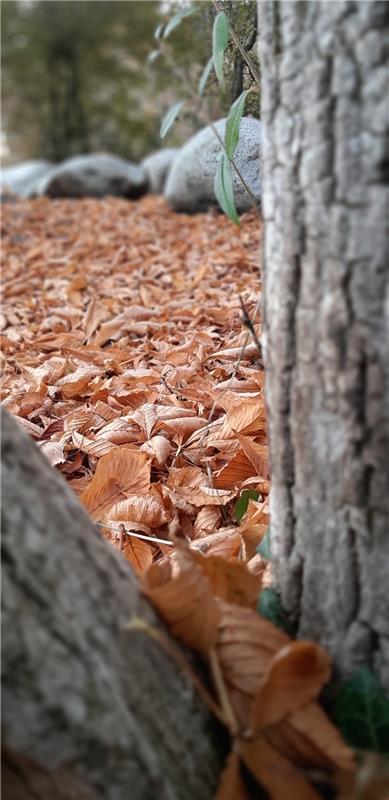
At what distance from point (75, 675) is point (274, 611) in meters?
0.32

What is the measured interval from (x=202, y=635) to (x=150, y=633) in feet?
0.27

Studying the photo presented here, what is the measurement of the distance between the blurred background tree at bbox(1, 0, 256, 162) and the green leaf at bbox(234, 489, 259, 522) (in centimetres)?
1010

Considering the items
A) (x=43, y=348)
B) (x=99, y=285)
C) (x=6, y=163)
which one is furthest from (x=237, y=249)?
(x=6, y=163)

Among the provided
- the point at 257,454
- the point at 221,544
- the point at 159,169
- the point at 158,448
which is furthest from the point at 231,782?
the point at 159,169

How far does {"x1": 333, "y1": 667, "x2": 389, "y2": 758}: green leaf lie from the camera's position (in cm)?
80

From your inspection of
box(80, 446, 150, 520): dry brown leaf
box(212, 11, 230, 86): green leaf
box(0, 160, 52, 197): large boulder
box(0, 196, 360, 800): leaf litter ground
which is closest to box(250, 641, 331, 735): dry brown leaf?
box(0, 196, 360, 800): leaf litter ground

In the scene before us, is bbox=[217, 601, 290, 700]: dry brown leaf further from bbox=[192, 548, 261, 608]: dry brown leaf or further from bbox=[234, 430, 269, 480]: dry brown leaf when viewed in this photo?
bbox=[234, 430, 269, 480]: dry brown leaf

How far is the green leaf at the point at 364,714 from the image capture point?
0.80 m

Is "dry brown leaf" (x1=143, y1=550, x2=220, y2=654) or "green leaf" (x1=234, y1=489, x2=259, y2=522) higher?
"dry brown leaf" (x1=143, y1=550, x2=220, y2=654)

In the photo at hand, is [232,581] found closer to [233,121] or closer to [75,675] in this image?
[75,675]

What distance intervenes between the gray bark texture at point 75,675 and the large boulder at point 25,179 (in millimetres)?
8274

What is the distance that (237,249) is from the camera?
3.43 meters

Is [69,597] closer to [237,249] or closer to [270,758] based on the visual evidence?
[270,758]

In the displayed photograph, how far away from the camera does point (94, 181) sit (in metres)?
8.14
